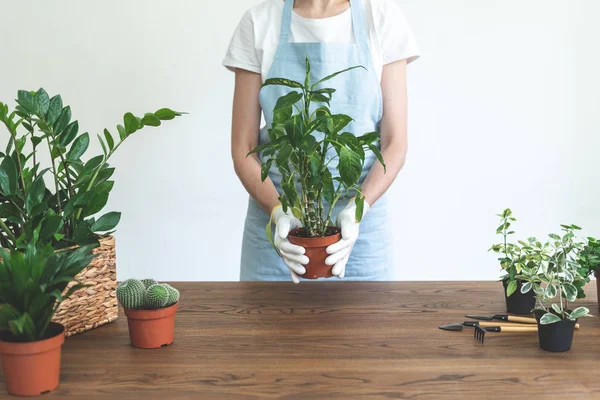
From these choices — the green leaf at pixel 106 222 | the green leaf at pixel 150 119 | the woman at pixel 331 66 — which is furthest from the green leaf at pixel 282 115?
the woman at pixel 331 66

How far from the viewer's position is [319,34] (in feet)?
7.09

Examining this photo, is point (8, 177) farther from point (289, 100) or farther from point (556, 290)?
point (556, 290)

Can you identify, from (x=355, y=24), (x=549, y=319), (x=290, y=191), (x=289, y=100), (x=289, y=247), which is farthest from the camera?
(x=355, y=24)

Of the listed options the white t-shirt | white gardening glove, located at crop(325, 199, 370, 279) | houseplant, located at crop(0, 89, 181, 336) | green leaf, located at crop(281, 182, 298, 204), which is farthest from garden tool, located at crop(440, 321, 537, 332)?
the white t-shirt

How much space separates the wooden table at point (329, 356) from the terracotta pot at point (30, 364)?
27 mm

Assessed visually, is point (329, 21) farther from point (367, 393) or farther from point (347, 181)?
point (367, 393)

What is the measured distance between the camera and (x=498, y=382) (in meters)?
1.13

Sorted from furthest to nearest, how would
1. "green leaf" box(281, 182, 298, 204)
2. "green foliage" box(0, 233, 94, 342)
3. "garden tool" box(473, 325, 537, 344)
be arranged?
"green leaf" box(281, 182, 298, 204)
"garden tool" box(473, 325, 537, 344)
"green foliage" box(0, 233, 94, 342)

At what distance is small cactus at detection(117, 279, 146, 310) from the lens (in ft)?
4.18

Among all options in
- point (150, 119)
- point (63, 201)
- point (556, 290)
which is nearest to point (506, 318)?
point (556, 290)

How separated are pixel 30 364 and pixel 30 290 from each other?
0.40ft

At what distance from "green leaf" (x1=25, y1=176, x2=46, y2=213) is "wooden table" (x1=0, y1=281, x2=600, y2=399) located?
0.94 feet

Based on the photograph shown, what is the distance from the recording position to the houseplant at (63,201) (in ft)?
4.33

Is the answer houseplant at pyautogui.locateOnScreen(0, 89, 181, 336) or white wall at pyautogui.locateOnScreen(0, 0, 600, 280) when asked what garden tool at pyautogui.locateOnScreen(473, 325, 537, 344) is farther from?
white wall at pyautogui.locateOnScreen(0, 0, 600, 280)
